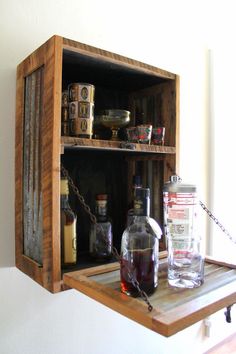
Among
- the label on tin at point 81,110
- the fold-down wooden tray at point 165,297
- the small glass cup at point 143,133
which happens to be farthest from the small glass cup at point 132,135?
the fold-down wooden tray at point 165,297

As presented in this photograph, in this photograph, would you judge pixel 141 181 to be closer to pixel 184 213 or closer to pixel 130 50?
pixel 184 213

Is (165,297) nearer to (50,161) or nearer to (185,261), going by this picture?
(185,261)

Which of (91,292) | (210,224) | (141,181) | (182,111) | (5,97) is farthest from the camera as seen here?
(210,224)

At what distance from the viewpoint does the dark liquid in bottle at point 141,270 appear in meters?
0.63

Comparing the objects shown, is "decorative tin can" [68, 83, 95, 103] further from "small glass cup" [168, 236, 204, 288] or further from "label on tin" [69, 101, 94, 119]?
"small glass cup" [168, 236, 204, 288]

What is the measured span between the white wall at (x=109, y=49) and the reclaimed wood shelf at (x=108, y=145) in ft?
0.92

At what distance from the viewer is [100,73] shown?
93cm

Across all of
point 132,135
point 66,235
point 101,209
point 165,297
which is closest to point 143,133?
point 132,135

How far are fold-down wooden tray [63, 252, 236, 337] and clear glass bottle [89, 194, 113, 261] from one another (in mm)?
127

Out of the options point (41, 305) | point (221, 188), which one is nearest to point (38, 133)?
point (41, 305)

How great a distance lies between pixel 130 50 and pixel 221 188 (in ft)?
2.81

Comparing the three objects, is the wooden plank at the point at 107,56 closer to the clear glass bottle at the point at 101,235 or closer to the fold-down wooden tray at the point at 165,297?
the clear glass bottle at the point at 101,235

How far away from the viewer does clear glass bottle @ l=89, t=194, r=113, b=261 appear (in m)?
0.92

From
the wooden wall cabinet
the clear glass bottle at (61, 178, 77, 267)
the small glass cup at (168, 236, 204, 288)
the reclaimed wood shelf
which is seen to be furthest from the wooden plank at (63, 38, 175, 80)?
the small glass cup at (168, 236, 204, 288)
